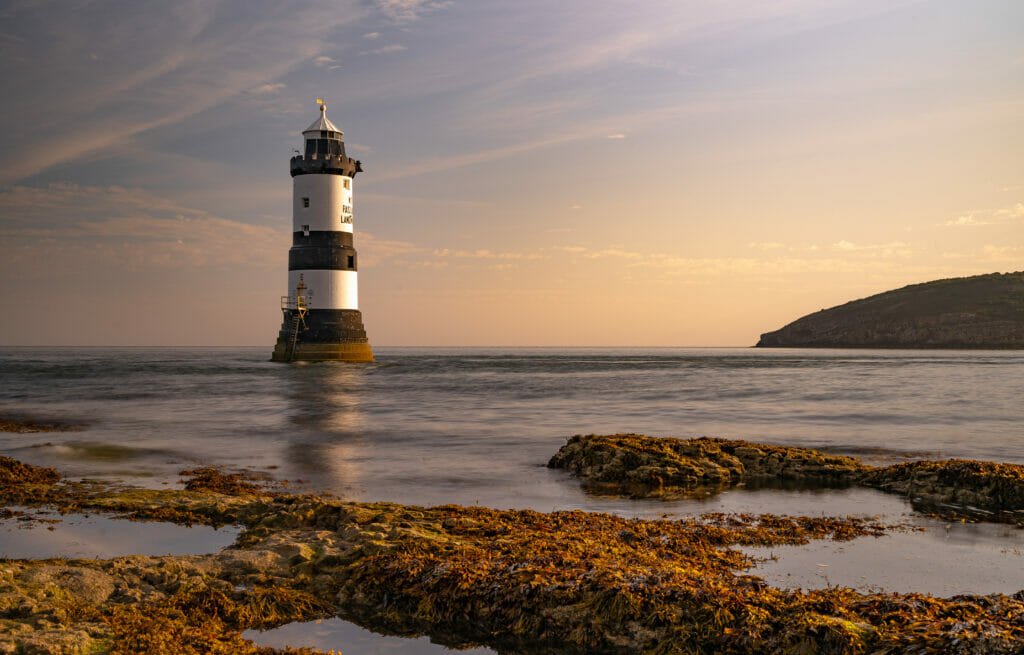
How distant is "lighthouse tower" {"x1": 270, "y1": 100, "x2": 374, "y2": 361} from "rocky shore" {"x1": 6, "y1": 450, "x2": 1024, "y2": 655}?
42.8 m

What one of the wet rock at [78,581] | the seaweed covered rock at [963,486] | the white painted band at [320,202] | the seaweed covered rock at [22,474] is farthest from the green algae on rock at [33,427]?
the white painted band at [320,202]

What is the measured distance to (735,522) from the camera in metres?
8.70

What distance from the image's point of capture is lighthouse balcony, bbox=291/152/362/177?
48719 millimetres

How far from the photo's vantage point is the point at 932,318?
14750 centimetres

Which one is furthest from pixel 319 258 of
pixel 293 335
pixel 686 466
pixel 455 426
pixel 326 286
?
pixel 686 466

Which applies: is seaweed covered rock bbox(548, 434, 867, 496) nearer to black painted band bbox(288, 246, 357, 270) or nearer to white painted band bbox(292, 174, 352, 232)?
black painted band bbox(288, 246, 357, 270)

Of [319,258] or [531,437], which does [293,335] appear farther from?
[531,437]

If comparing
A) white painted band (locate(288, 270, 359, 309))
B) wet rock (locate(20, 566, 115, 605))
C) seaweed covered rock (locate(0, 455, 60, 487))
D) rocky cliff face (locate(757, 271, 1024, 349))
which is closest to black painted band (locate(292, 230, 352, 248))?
white painted band (locate(288, 270, 359, 309))

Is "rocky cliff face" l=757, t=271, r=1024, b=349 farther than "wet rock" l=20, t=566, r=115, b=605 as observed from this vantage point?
Yes

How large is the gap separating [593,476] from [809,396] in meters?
24.2

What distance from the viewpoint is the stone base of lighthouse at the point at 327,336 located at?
49688 millimetres

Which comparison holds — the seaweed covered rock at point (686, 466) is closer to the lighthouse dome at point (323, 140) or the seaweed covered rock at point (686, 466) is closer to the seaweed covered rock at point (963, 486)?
the seaweed covered rock at point (963, 486)

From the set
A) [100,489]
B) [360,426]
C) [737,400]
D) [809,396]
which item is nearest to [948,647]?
[100,489]

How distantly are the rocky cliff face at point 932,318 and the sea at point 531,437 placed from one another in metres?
119
